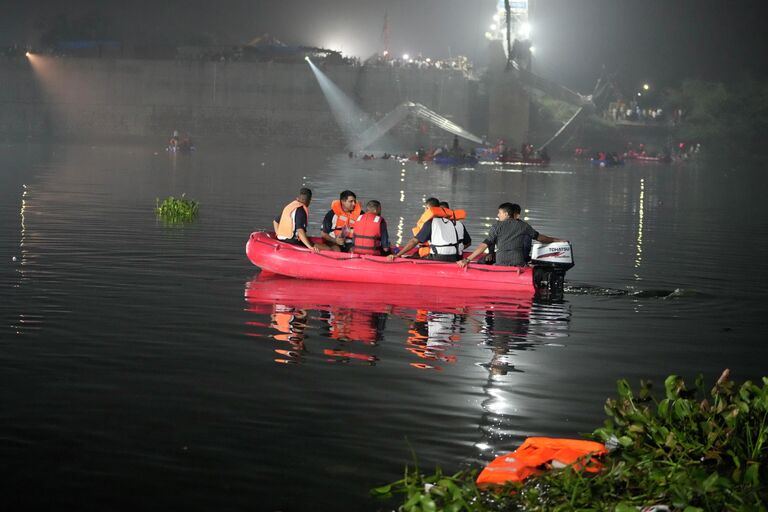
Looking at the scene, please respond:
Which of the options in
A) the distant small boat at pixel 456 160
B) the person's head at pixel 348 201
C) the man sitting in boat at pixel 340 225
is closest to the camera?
the person's head at pixel 348 201

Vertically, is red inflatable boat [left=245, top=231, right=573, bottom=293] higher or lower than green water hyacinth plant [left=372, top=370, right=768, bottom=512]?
higher

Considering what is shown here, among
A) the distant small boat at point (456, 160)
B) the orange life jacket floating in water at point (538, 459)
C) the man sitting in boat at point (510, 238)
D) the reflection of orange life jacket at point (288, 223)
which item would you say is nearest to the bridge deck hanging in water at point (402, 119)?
the distant small boat at point (456, 160)

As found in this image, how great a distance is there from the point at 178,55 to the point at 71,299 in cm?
9741


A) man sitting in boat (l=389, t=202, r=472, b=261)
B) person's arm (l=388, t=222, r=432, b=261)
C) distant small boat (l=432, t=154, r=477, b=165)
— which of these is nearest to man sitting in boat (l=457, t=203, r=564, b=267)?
man sitting in boat (l=389, t=202, r=472, b=261)

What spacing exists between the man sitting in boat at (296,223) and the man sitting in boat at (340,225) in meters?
0.31

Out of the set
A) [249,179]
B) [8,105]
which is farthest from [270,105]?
[249,179]

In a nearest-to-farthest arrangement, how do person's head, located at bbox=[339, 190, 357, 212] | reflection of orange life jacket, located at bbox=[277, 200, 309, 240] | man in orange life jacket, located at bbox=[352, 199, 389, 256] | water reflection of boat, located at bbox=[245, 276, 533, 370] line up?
water reflection of boat, located at bbox=[245, 276, 533, 370] → man in orange life jacket, located at bbox=[352, 199, 389, 256] → person's head, located at bbox=[339, 190, 357, 212] → reflection of orange life jacket, located at bbox=[277, 200, 309, 240]

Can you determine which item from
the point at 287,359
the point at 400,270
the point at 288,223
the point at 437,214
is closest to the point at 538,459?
the point at 287,359

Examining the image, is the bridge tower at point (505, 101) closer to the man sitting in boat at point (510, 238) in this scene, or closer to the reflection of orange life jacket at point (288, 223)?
the reflection of orange life jacket at point (288, 223)

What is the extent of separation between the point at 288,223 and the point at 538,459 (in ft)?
33.7

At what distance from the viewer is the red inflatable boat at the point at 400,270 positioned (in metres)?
16.0

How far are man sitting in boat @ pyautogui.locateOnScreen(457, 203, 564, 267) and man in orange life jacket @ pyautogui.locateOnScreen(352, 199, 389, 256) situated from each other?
1.39 meters

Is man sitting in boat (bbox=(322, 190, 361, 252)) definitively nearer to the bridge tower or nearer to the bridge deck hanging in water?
the bridge tower

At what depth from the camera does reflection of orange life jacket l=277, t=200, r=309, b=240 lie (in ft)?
57.1
